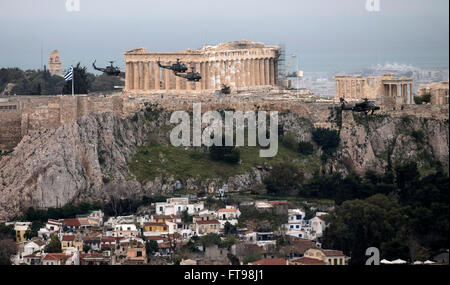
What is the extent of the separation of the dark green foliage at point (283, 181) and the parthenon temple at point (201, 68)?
16.7m

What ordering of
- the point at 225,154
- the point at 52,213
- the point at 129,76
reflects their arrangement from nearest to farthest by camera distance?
the point at 52,213 < the point at 225,154 < the point at 129,76

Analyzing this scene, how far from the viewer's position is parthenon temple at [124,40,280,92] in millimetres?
115688

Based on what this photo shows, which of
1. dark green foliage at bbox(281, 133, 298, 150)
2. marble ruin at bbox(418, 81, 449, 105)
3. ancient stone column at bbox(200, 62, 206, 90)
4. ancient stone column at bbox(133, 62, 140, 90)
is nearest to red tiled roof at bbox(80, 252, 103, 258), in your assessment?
dark green foliage at bbox(281, 133, 298, 150)

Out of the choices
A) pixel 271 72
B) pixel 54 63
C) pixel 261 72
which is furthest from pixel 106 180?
pixel 54 63

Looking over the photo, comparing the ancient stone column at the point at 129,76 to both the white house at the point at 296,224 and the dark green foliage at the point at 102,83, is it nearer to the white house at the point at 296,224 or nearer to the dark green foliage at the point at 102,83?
the dark green foliage at the point at 102,83

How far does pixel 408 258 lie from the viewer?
83.9 metres

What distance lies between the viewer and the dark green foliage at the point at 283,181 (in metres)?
99.8

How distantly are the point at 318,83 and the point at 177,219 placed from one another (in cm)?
5199

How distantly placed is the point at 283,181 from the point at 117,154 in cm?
1051

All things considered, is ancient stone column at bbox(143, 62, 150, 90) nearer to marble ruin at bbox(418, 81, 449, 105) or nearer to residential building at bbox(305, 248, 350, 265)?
marble ruin at bbox(418, 81, 449, 105)

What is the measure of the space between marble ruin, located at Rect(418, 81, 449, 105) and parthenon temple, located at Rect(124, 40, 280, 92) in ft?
44.9

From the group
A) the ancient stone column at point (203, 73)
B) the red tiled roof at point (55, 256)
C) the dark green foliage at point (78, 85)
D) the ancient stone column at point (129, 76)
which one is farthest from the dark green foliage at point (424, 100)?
the red tiled roof at point (55, 256)

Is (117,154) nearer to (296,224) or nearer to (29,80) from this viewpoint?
(296,224)

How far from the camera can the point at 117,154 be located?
100688 millimetres
